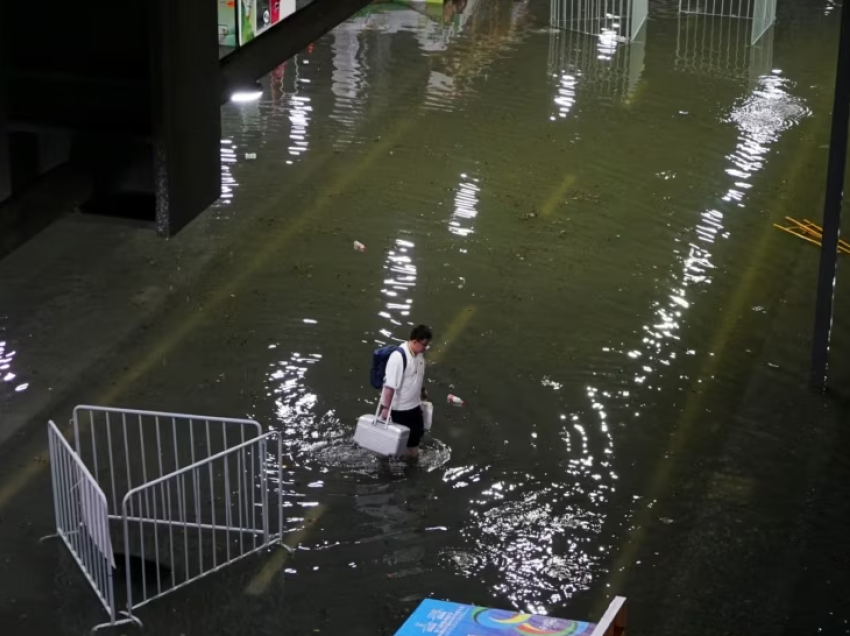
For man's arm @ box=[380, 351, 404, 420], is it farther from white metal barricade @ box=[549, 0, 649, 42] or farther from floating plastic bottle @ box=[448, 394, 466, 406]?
white metal barricade @ box=[549, 0, 649, 42]

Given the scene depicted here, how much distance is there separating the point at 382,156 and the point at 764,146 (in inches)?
224

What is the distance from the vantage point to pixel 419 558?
32.9ft

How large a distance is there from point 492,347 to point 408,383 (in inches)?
104

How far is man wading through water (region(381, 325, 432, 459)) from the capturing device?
425 inches

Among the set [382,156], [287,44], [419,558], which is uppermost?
[287,44]

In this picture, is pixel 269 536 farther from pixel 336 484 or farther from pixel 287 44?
pixel 287 44

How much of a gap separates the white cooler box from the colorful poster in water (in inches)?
132

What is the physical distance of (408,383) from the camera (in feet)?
35.8

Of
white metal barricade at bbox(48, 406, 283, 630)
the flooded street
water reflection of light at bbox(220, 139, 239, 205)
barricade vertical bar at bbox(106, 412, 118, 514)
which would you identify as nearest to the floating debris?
the flooded street

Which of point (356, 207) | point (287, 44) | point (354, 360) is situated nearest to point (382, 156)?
point (356, 207)

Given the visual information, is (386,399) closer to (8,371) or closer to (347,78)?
(8,371)

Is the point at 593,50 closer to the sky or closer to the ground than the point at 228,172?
closer to the sky

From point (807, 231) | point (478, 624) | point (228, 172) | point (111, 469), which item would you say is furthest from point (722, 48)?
point (478, 624)

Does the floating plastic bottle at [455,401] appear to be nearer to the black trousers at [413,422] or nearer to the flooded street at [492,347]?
the flooded street at [492,347]
